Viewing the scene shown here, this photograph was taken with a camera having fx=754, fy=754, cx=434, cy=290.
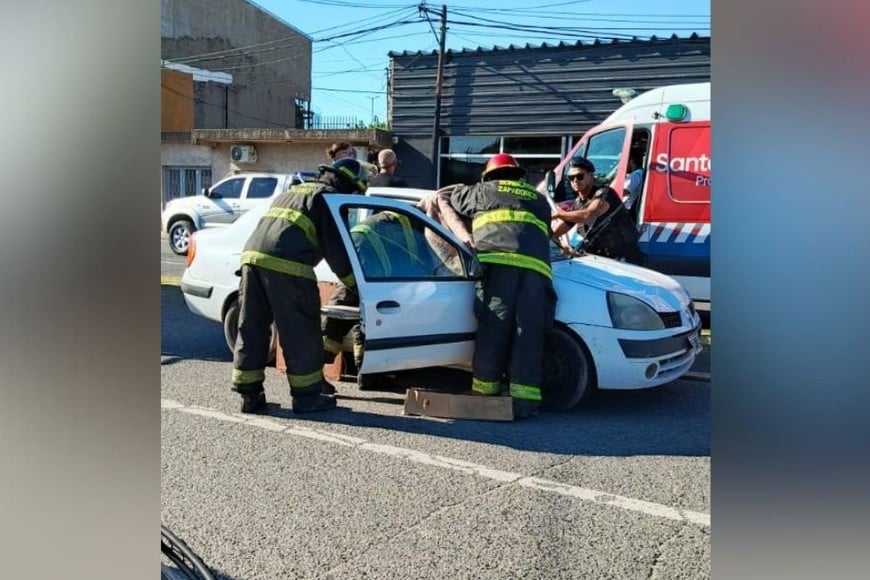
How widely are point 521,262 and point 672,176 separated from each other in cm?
410

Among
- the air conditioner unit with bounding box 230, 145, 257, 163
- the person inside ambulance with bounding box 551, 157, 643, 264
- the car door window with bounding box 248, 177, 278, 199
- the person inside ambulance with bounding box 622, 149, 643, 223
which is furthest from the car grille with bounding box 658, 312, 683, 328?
the air conditioner unit with bounding box 230, 145, 257, 163

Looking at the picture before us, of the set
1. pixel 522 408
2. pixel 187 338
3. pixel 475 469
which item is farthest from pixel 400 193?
pixel 475 469

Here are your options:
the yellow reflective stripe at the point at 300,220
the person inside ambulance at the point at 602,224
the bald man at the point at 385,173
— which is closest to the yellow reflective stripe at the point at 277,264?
the yellow reflective stripe at the point at 300,220

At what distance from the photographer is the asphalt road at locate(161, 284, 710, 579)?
2887mm

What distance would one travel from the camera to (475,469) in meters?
3.84

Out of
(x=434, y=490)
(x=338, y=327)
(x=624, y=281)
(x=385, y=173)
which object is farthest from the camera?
(x=385, y=173)

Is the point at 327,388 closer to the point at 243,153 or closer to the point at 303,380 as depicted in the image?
the point at 303,380

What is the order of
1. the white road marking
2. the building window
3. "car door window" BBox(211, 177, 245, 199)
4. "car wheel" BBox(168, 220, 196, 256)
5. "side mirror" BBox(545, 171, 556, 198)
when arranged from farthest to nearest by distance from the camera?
the building window
"car wheel" BBox(168, 220, 196, 256)
"car door window" BBox(211, 177, 245, 199)
"side mirror" BBox(545, 171, 556, 198)
the white road marking

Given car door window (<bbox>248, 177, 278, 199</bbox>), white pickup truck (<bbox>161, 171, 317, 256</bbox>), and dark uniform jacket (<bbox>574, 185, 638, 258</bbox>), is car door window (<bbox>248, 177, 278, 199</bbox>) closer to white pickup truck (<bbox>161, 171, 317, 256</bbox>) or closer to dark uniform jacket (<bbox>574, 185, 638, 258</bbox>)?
white pickup truck (<bbox>161, 171, 317, 256</bbox>)

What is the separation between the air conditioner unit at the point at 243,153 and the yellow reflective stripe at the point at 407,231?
52.0ft
